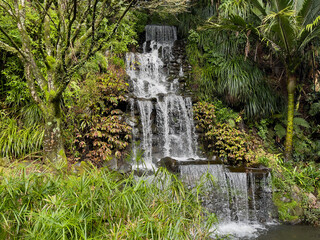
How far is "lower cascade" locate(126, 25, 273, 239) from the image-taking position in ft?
16.6

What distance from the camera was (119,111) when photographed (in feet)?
20.7

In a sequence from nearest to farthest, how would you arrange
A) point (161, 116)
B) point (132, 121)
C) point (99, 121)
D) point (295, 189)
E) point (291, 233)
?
point (291, 233) < point (295, 189) < point (99, 121) < point (132, 121) < point (161, 116)

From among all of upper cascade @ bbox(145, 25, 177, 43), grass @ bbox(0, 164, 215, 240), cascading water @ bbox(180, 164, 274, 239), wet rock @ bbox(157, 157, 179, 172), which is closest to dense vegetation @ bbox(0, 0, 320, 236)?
grass @ bbox(0, 164, 215, 240)

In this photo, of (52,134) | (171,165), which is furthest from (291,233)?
(52,134)

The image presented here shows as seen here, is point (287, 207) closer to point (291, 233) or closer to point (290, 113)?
point (291, 233)

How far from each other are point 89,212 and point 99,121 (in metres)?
4.23

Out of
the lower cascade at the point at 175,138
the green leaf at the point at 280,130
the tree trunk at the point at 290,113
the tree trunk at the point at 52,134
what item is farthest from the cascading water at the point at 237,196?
the tree trunk at the point at 52,134

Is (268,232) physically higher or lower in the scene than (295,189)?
lower

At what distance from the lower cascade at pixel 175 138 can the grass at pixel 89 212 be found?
40 centimetres

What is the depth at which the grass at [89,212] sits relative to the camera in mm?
1808

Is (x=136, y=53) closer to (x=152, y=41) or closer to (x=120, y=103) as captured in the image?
(x=152, y=41)

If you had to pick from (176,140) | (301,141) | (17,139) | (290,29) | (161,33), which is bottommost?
(301,141)

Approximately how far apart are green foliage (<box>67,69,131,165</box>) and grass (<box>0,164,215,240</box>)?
127 inches

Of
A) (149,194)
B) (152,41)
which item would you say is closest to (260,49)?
(152,41)
